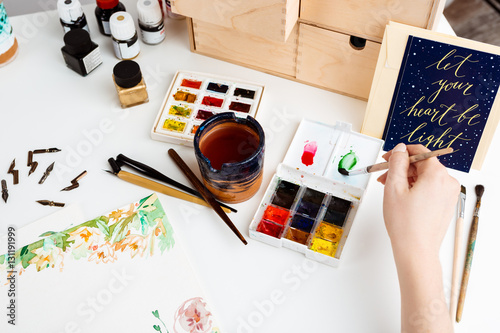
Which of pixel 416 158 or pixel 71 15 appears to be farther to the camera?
pixel 71 15

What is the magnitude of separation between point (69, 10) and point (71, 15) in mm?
13

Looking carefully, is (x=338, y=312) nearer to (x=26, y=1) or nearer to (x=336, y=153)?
(x=336, y=153)

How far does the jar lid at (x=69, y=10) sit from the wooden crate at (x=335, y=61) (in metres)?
0.49

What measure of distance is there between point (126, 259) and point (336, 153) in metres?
0.42

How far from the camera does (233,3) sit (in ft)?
3.14

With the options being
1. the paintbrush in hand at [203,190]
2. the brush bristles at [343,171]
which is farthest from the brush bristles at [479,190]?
the paintbrush in hand at [203,190]

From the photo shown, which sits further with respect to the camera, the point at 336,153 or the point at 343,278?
the point at 336,153

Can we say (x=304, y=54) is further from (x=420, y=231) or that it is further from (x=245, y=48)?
(x=420, y=231)

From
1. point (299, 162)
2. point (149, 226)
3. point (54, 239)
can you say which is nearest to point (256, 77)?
point (299, 162)

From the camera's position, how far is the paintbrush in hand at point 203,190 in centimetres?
91

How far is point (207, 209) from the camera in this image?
95 centimetres

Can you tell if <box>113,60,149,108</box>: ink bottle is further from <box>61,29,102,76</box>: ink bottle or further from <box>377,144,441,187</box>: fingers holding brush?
<box>377,144,441,187</box>: fingers holding brush

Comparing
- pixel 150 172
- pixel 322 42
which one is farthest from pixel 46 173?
pixel 322 42

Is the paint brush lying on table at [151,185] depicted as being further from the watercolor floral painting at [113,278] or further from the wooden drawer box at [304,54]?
the wooden drawer box at [304,54]
